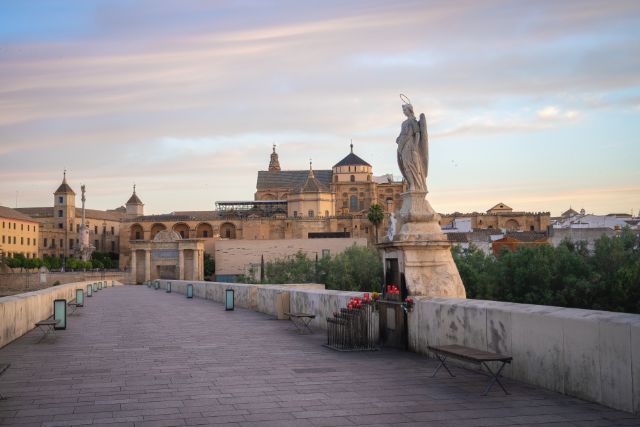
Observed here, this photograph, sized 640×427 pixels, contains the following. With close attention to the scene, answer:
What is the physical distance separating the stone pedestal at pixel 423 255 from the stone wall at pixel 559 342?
119 centimetres

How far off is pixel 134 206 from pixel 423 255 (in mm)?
122366

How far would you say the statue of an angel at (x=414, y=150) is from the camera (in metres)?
11.5

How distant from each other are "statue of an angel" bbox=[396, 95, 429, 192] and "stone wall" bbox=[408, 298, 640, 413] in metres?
2.63

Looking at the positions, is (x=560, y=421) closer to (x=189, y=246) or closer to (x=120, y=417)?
(x=120, y=417)

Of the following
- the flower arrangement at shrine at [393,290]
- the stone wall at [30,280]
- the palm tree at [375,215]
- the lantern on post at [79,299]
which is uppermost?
the palm tree at [375,215]

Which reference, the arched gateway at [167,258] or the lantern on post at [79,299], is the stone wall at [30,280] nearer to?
the arched gateway at [167,258]

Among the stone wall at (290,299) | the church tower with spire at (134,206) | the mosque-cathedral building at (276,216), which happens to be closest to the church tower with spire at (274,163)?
the mosque-cathedral building at (276,216)

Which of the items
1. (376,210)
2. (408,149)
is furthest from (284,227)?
(408,149)

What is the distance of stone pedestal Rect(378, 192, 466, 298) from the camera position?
10836mm

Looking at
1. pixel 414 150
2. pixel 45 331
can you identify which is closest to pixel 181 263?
pixel 45 331

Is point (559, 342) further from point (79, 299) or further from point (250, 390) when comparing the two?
point (79, 299)

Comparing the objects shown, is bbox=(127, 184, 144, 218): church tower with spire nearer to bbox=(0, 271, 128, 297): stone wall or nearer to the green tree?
bbox=(0, 271, 128, 297): stone wall

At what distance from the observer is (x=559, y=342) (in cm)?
714

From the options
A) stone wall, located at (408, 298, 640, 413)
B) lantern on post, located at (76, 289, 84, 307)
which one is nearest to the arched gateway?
lantern on post, located at (76, 289, 84, 307)
